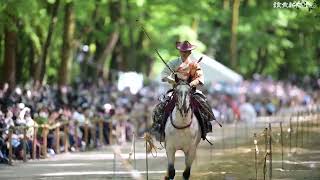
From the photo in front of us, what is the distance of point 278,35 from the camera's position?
57594 mm

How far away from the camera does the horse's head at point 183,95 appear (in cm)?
1559

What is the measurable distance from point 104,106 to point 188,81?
17.5 meters

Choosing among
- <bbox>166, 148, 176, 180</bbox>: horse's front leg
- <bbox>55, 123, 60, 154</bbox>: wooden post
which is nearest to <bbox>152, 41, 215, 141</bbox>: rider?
<bbox>166, 148, 176, 180</bbox>: horse's front leg

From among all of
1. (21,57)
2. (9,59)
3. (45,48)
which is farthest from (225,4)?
(9,59)

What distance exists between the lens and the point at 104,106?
33.4 m

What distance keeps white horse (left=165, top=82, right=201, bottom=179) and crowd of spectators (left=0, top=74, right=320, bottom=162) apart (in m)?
4.64

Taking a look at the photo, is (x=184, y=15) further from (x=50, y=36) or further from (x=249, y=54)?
(x=249, y=54)

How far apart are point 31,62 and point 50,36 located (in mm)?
7104

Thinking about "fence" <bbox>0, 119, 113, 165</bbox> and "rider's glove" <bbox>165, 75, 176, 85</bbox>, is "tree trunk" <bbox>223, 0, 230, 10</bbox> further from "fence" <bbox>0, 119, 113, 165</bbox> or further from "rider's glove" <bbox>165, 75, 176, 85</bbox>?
"rider's glove" <bbox>165, 75, 176, 85</bbox>

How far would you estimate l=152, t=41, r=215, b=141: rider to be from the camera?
636 inches

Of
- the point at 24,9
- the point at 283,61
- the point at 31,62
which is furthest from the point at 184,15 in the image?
the point at 283,61

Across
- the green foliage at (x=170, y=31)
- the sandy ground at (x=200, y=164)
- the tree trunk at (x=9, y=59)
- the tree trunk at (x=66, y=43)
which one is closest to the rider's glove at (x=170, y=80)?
the sandy ground at (x=200, y=164)

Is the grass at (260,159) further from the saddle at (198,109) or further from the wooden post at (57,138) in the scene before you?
the wooden post at (57,138)

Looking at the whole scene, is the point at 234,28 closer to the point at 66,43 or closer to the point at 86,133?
the point at 66,43
